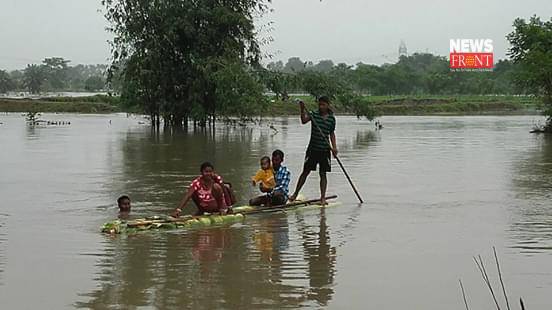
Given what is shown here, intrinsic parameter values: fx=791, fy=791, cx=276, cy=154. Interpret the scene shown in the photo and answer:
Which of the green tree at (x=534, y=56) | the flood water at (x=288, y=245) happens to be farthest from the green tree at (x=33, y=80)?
the flood water at (x=288, y=245)

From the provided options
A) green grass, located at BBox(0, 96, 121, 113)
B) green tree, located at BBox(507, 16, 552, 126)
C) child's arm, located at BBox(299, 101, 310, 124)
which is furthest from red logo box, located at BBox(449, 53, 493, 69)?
child's arm, located at BBox(299, 101, 310, 124)

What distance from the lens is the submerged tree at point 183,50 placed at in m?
34.5

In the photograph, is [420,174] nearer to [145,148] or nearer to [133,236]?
[133,236]

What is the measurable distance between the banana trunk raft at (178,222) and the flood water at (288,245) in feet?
0.57

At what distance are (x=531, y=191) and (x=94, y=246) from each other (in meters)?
8.35

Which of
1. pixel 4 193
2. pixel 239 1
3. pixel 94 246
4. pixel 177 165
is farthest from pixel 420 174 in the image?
pixel 239 1

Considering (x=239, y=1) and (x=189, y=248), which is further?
(x=239, y=1)

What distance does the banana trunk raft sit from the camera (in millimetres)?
9180

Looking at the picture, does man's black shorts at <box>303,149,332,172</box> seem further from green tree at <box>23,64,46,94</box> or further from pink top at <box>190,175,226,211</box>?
green tree at <box>23,64,46,94</box>

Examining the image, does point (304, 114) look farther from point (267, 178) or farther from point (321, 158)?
point (267, 178)

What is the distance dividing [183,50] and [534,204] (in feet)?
85.2

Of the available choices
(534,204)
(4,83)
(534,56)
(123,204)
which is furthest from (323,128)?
(4,83)

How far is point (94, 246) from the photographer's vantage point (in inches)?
334

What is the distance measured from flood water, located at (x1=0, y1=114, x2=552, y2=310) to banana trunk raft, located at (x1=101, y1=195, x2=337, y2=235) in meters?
0.17
